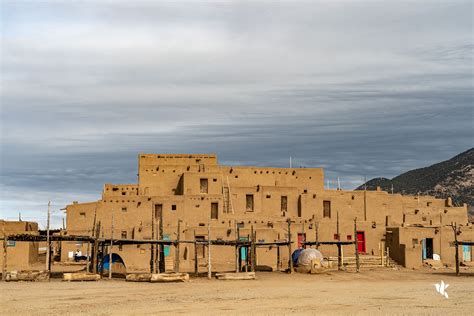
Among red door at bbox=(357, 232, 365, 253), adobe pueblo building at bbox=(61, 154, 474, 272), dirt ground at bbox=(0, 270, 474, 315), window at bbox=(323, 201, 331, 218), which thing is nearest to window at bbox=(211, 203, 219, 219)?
adobe pueblo building at bbox=(61, 154, 474, 272)

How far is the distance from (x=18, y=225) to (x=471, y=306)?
129ft

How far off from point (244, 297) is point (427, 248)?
29.8 m

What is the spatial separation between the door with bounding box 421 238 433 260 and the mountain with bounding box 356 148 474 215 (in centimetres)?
6457

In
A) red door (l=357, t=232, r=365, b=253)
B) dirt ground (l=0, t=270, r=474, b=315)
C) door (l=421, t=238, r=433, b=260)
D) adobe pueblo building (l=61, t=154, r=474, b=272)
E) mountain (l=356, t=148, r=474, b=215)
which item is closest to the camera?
dirt ground (l=0, t=270, r=474, b=315)

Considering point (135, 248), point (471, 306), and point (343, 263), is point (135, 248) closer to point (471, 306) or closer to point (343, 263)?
point (343, 263)

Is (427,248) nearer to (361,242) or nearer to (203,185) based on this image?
(361,242)

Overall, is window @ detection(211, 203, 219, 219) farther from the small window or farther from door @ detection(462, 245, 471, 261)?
door @ detection(462, 245, 471, 261)

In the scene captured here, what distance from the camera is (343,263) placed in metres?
54.1

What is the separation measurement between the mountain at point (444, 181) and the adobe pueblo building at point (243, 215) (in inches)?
2496

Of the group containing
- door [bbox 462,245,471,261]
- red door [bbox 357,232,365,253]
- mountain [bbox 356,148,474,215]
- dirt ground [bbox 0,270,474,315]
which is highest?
mountain [bbox 356,148,474,215]

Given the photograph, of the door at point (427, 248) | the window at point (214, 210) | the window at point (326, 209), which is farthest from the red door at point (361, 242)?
the window at point (214, 210)

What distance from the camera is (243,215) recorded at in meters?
58.1

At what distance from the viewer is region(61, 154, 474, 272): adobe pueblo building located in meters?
53.8

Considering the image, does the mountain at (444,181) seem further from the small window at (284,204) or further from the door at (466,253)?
the small window at (284,204)
